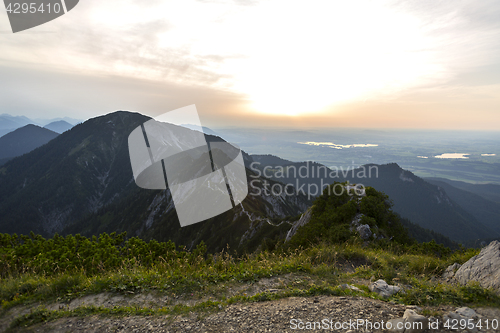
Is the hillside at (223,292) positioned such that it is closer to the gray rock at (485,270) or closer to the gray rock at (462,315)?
the gray rock at (462,315)

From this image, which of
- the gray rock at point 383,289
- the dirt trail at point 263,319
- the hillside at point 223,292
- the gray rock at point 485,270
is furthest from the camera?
the gray rock at point 485,270

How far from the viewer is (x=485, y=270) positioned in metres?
7.03

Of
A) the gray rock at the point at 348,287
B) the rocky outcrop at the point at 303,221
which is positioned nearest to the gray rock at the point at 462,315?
the gray rock at the point at 348,287

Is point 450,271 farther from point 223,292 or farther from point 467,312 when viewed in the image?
point 223,292

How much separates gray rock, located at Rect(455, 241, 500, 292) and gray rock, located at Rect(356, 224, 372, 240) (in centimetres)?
710

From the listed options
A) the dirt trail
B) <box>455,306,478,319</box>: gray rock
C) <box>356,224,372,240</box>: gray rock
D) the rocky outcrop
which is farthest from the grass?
the rocky outcrop

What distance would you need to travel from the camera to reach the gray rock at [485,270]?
6473 mm

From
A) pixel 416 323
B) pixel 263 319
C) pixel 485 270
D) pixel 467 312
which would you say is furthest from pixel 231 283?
pixel 485 270

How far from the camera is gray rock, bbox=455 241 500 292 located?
21.2ft

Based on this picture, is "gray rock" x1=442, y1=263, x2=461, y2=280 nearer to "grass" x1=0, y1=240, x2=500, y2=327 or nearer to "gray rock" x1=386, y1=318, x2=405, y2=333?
"grass" x1=0, y1=240, x2=500, y2=327

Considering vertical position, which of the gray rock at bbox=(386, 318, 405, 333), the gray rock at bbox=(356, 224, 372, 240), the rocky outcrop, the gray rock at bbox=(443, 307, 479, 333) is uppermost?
the gray rock at bbox=(443, 307, 479, 333)

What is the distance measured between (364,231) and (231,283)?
38.4 ft

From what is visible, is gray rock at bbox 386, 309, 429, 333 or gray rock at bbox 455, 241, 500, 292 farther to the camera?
gray rock at bbox 455, 241, 500, 292

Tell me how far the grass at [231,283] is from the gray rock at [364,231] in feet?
19.1
